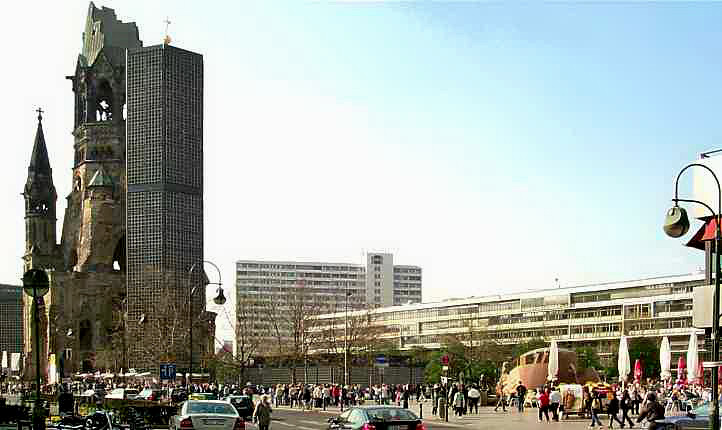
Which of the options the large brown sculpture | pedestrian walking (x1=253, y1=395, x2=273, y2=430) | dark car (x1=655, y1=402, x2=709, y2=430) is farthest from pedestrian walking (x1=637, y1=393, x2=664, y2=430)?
the large brown sculpture

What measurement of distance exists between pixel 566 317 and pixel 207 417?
123 m

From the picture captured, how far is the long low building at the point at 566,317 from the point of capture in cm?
12525

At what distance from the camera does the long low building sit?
125250 millimetres

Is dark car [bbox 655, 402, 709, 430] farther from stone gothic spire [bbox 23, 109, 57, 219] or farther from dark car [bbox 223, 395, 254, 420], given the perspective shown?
stone gothic spire [bbox 23, 109, 57, 219]

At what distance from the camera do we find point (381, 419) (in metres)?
24.0

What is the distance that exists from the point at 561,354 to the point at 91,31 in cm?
11448

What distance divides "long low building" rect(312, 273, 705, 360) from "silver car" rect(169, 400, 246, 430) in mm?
93471

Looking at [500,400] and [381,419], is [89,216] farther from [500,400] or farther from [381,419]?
[381,419]

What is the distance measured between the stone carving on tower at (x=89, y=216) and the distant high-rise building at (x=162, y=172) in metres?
8.62

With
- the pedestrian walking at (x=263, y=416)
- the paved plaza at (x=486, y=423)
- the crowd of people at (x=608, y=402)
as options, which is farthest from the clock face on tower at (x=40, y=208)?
the pedestrian walking at (x=263, y=416)

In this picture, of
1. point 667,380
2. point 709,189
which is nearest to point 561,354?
point 667,380

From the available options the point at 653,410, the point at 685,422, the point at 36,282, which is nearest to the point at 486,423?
the point at 685,422

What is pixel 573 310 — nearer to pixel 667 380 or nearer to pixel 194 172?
pixel 194 172

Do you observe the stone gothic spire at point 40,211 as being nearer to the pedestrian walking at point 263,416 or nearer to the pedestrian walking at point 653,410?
the pedestrian walking at point 263,416
